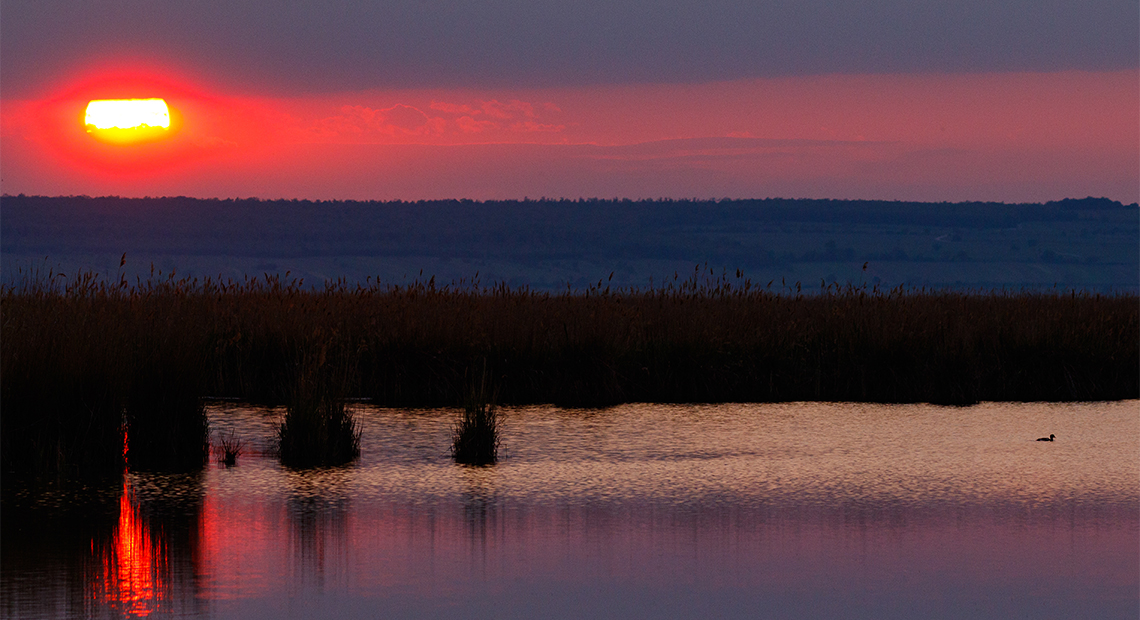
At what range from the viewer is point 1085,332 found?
18328 millimetres

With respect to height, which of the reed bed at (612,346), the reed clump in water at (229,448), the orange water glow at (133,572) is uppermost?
the reed bed at (612,346)

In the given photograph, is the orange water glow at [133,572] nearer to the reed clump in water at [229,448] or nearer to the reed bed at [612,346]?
the reed clump in water at [229,448]

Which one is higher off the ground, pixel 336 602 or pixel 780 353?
pixel 780 353

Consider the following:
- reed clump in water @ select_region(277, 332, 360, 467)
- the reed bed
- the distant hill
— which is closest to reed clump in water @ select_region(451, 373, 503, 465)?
reed clump in water @ select_region(277, 332, 360, 467)

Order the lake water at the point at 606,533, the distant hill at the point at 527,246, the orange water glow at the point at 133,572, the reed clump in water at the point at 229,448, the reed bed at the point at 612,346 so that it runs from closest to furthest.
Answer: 1. the orange water glow at the point at 133,572
2. the lake water at the point at 606,533
3. the reed clump in water at the point at 229,448
4. the reed bed at the point at 612,346
5. the distant hill at the point at 527,246

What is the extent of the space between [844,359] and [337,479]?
9.44 m

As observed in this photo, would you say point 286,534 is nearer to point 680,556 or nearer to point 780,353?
point 680,556

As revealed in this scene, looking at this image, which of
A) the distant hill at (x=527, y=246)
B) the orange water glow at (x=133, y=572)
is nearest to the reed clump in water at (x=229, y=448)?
the orange water glow at (x=133, y=572)

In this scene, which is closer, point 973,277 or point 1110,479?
point 1110,479

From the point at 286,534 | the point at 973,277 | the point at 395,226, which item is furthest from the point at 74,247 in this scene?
the point at 286,534

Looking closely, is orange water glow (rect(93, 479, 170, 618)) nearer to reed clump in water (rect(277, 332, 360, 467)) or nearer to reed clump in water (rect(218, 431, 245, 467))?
reed clump in water (rect(218, 431, 245, 467))

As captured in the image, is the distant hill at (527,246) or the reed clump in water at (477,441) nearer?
the reed clump in water at (477,441)

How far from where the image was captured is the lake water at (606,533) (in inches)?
253

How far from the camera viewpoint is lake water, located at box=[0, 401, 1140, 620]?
641 cm
